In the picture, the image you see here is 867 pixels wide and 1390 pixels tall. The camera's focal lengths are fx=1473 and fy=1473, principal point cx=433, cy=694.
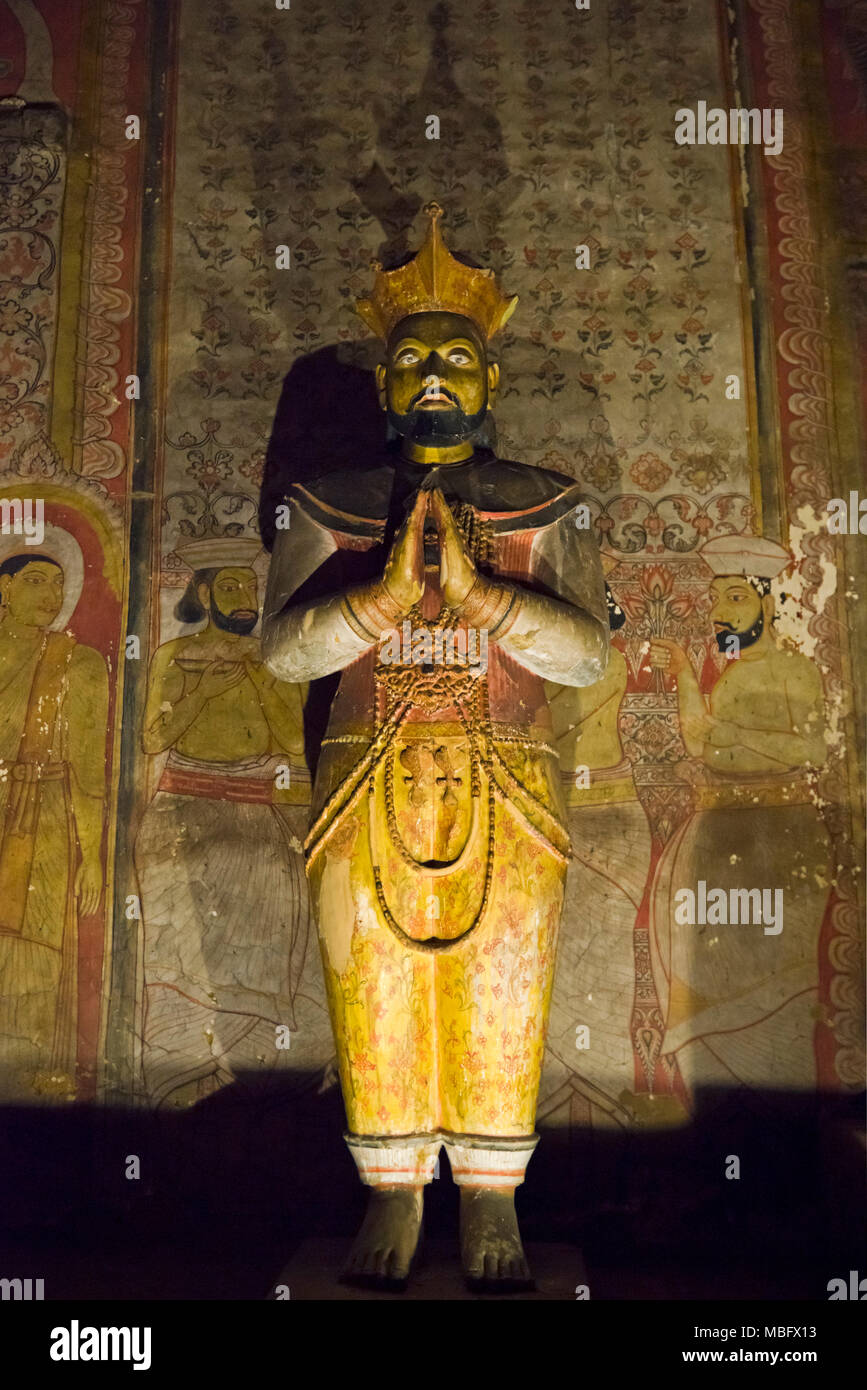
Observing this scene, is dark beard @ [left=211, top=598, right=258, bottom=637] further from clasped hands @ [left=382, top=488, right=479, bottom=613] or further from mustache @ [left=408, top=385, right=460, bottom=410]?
clasped hands @ [left=382, top=488, right=479, bottom=613]

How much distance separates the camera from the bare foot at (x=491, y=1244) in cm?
443

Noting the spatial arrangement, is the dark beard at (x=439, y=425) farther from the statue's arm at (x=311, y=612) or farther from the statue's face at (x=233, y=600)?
the statue's face at (x=233, y=600)

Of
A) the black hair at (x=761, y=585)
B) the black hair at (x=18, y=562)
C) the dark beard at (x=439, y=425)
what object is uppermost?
the dark beard at (x=439, y=425)

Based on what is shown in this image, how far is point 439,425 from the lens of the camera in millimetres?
5301

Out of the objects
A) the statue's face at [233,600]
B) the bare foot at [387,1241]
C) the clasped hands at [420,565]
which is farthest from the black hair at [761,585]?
the bare foot at [387,1241]

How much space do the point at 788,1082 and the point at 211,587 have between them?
3032 millimetres

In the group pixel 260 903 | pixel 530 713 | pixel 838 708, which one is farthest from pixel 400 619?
pixel 838 708

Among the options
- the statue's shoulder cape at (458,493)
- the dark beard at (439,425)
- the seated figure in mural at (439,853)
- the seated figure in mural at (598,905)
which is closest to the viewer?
the seated figure in mural at (439,853)

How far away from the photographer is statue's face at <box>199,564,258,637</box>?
20.1 ft

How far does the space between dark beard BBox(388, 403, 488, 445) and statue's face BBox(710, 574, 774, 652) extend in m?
1.37

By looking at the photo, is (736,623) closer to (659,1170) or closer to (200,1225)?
(659,1170)

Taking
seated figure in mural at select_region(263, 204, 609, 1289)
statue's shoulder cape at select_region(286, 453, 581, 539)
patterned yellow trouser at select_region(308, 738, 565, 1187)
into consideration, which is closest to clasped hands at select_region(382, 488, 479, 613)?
seated figure in mural at select_region(263, 204, 609, 1289)

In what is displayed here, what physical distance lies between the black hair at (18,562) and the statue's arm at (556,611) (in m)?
2.20

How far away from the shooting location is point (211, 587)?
6145 millimetres
